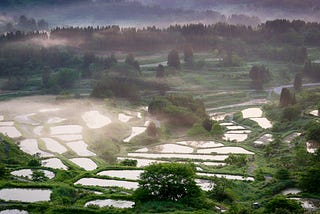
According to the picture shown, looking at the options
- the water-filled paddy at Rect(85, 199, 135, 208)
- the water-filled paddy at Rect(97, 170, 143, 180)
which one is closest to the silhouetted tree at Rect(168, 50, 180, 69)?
the water-filled paddy at Rect(97, 170, 143, 180)

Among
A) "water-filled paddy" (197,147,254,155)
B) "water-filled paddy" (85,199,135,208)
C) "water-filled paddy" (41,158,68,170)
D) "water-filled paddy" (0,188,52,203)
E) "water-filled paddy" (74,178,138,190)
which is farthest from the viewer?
"water-filled paddy" (197,147,254,155)

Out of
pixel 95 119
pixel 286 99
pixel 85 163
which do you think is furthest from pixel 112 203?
pixel 286 99

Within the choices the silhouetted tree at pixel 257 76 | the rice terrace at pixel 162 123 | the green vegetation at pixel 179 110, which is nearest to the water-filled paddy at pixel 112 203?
the rice terrace at pixel 162 123

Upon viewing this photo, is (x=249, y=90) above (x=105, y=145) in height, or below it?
above

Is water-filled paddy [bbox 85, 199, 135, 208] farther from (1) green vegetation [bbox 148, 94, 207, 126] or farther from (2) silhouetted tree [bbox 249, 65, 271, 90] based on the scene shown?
(2) silhouetted tree [bbox 249, 65, 271, 90]

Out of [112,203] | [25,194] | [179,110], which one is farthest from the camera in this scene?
[179,110]

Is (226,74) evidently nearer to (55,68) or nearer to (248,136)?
(55,68)

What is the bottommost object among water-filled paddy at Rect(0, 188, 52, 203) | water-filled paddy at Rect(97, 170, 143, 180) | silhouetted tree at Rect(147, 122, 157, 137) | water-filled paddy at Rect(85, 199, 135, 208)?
water-filled paddy at Rect(85, 199, 135, 208)

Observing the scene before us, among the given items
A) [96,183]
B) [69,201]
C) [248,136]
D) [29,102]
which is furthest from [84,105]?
[69,201]

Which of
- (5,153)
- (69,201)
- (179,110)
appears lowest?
(69,201)

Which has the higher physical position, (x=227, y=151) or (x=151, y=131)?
(x=151, y=131)

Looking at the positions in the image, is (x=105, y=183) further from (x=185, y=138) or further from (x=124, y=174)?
(x=185, y=138)
